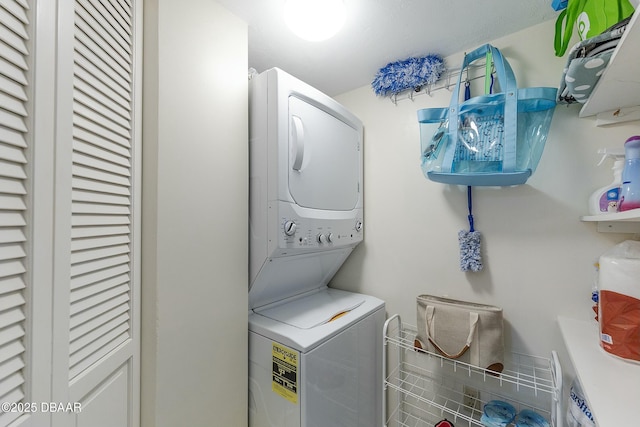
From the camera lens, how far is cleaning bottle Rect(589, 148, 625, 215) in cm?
121

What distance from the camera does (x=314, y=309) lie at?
1.72m

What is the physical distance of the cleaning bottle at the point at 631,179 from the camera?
3.38ft

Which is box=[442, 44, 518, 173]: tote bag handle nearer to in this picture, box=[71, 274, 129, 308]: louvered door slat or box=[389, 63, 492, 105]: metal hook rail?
box=[389, 63, 492, 105]: metal hook rail

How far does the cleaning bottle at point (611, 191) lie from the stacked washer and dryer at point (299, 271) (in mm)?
1248

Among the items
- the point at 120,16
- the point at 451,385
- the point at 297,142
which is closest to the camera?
the point at 120,16

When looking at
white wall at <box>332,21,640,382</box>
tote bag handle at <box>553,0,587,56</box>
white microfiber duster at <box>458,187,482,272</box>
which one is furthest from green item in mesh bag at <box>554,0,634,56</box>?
white microfiber duster at <box>458,187,482,272</box>

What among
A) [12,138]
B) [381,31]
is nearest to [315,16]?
[381,31]

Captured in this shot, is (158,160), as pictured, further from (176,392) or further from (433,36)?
(433,36)

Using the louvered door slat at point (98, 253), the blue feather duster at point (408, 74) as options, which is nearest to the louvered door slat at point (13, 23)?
the louvered door slat at point (98, 253)

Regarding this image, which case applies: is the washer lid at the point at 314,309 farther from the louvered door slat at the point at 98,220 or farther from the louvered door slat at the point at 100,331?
the louvered door slat at the point at 98,220

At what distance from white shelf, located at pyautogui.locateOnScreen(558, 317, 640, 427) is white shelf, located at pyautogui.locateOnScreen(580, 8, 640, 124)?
3.28ft

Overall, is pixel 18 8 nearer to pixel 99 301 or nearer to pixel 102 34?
pixel 102 34

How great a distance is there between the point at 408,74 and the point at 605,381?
1.75 metres

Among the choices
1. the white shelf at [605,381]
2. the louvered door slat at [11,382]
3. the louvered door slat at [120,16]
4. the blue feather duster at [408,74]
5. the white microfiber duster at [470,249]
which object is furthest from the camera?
the blue feather duster at [408,74]
